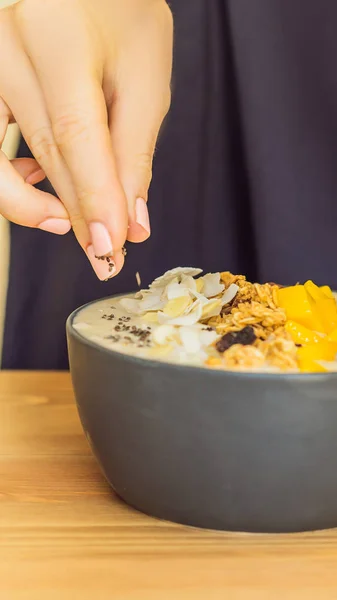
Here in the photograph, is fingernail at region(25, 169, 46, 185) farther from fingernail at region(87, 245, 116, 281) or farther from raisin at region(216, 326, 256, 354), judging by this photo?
raisin at region(216, 326, 256, 354)

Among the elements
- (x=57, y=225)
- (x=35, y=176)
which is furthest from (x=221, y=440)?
(x=35, y=176)

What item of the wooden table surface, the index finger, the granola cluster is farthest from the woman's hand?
the wooden table surface

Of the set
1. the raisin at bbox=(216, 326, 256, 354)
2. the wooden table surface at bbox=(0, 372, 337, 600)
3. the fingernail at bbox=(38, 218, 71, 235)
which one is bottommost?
the wooden table surface at bbox=(0, 372, 337, 600)

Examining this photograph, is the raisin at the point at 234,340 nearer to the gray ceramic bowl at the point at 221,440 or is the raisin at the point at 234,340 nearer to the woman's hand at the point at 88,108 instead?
the gray ceramic bowl at the point at 221,440

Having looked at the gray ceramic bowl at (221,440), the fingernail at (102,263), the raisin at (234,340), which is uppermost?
the fingernail at (102,263)

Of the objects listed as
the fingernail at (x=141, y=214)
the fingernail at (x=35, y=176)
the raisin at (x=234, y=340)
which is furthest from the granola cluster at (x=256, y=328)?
the fingernail at (x=35, y=176)

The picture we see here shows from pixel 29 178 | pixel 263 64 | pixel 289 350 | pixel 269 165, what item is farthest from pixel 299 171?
pixel 289 350
